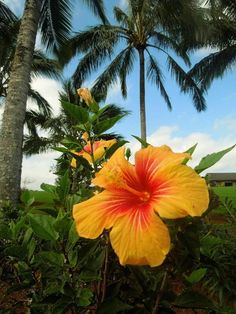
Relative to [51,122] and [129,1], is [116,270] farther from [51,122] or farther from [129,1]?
[51,122]

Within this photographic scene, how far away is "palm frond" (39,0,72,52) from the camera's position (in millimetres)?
7922

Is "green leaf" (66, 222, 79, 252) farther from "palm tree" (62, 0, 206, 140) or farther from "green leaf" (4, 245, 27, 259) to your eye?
"palm tree" (62, 0, 206, 140)

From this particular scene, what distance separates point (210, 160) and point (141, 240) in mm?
210

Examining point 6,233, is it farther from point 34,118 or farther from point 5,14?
point 34,118

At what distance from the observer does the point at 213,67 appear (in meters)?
15.2

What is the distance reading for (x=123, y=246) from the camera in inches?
20.2

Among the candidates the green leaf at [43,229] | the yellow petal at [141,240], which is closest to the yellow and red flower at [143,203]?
the yellow petal at [141,240]

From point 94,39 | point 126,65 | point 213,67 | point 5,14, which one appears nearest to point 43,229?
point 5,14

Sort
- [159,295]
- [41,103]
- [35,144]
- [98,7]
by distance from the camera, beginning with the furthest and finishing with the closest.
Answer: [41,103] < [35,144] < [98,7] < [159,295]

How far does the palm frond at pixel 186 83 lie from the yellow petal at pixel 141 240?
1338 centimetres

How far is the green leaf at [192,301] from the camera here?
612 millimetres

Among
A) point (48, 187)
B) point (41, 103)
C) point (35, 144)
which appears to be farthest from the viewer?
point (41, 103)

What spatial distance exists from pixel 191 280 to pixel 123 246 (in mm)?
213

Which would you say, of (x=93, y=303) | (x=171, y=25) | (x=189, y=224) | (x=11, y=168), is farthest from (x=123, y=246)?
(x=171, y=25)
